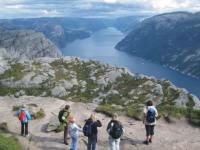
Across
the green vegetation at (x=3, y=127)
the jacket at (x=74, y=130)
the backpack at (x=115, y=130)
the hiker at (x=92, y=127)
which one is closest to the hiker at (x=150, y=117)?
the backpack at (x=115, y=130)

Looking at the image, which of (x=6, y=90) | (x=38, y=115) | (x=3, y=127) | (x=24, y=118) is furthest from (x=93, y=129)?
(x=6, y=90)

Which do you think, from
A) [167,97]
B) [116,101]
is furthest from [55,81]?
[167,97]

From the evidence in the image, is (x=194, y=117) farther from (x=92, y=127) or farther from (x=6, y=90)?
(x=6, y=90)

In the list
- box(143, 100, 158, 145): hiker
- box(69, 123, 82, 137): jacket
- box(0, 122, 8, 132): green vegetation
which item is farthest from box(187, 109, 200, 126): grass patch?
box(0, 122, 8, 132): green vegetation

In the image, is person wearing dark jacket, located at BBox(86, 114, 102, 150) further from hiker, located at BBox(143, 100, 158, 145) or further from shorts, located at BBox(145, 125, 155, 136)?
shorts, located at BBox(145, 125, 155, 136)

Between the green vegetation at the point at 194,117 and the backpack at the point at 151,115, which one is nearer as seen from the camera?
the backpack at the point at 151,115

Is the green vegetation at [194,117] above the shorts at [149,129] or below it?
below

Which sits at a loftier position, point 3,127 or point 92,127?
point 92,127

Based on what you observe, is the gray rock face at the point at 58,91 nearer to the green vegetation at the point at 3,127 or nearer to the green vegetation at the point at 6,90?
the green vegetation at the point at 6,90

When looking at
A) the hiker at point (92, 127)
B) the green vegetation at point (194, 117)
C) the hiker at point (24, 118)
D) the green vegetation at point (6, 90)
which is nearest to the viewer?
the hiker at point (92, 127)

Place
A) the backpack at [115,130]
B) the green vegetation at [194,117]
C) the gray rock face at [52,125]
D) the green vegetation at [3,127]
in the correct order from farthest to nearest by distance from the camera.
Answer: the green vegetation at [194,117] → the green vegetation at [3,127] → the gray rock face at [52,125] → the backpack at [115,130]

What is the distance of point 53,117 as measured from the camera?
37.8 m

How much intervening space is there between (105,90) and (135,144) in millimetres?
160903

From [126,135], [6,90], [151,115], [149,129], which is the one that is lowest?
[6,90]
